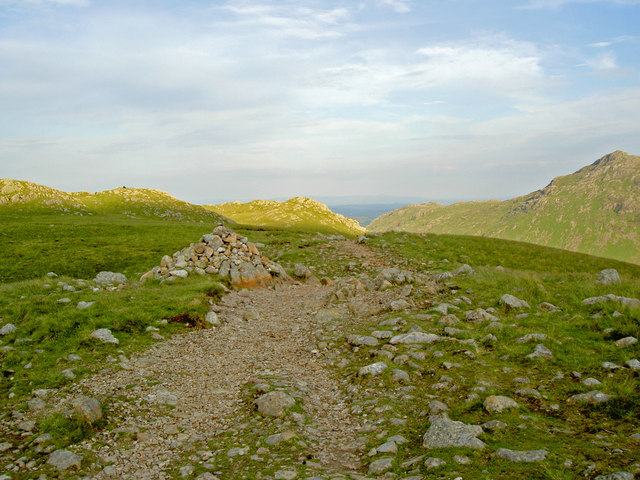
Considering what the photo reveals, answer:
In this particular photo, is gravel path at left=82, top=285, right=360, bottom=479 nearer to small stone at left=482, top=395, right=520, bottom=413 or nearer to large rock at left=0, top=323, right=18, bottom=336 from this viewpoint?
small stone at left=482, top=395, right=520, bottom=413

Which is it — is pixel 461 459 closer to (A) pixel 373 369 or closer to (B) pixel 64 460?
(A) pixel 373 369

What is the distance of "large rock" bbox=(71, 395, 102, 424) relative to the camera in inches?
337

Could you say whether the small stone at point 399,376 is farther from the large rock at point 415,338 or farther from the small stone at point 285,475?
the small stone at point 285,475

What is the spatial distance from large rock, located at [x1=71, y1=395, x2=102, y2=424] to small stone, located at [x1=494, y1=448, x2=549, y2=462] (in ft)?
30.0

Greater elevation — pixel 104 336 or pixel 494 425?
pixel 104 336

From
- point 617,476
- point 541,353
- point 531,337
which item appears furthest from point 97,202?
point 617,476

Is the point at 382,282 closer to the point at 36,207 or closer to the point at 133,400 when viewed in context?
the point at 133,400

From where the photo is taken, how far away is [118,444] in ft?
26.7

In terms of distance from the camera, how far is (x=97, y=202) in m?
147

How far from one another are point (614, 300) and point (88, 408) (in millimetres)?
17923

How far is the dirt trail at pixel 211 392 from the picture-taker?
7865mm

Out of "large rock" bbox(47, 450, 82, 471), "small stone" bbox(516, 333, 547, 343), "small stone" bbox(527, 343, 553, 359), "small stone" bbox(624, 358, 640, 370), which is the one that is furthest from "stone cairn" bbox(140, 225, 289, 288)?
"small stone" bbox(624, 358, 640, 370)

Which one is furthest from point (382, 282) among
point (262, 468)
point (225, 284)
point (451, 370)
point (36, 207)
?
point (36, 207)

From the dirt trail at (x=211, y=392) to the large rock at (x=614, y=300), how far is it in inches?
425
